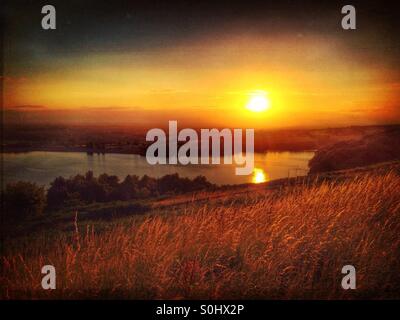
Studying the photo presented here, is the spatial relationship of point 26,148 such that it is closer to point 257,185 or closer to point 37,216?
point 37,216

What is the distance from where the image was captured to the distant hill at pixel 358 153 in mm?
6273

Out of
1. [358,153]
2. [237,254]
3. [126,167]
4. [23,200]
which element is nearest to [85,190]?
[126,167]

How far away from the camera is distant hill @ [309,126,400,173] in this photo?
6.27 metres

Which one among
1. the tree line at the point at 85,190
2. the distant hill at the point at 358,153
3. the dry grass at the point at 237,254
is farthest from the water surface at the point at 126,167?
the dry grass at the point at 237,254

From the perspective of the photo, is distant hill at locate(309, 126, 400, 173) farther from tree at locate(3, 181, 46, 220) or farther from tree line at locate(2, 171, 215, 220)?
tree at locate(3, 181, 46, 220)

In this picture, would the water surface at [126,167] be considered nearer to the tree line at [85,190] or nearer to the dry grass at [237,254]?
the tree line at [85,190]

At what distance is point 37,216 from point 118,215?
1.13 meters

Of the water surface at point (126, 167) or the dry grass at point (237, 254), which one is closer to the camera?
the dry grass at point (237, 254)

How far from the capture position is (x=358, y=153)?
21.1 ft

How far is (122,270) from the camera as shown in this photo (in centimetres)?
559

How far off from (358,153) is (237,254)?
2377 mm

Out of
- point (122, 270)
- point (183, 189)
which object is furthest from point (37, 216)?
point (183, 189)

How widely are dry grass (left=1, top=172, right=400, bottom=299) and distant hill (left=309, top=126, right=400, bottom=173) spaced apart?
399 millimetres

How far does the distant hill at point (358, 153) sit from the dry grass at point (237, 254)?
399 mm
